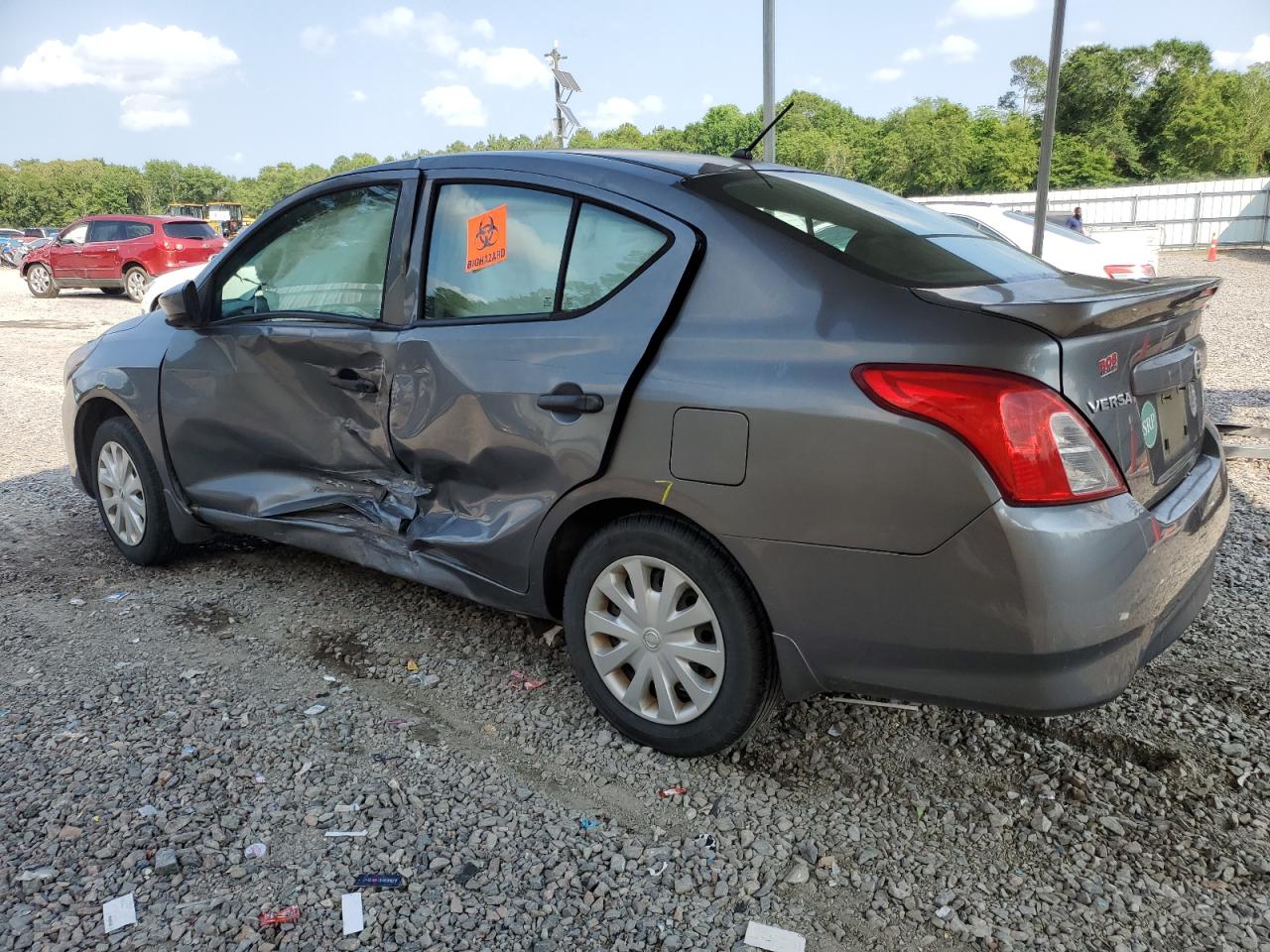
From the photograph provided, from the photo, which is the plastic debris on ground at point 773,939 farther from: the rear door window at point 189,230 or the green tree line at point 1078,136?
the green tree line at point 1078,136

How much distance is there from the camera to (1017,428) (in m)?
2.25

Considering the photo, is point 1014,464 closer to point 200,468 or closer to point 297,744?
point 297,744

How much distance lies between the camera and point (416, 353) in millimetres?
3385

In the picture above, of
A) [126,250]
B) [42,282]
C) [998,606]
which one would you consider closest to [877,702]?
[998,606]

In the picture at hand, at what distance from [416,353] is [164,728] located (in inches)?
57.0

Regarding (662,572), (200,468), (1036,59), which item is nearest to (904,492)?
(662,572)

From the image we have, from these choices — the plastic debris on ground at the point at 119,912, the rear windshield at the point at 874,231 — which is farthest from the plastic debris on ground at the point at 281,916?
the rear windshield at the point at 874,231

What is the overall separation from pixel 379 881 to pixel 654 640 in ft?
3.12

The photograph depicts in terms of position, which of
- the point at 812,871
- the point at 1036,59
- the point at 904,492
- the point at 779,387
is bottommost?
the point at 812,871

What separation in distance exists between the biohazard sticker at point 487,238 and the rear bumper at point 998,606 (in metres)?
1.30

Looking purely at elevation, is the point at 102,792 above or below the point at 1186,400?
below

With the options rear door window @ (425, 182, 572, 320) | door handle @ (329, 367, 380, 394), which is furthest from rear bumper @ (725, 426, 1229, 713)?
door handle @ (329, 367, 380, 394)

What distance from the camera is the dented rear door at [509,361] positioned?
2855 millimetres

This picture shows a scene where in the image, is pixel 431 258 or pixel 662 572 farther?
pixel 431 258
